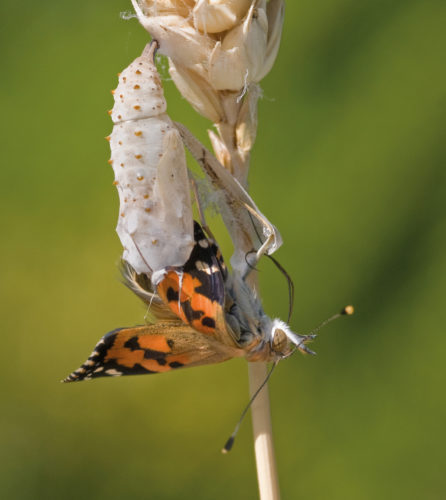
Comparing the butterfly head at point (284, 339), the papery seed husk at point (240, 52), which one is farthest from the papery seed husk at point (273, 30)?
the butterfly head at point (284, 339)

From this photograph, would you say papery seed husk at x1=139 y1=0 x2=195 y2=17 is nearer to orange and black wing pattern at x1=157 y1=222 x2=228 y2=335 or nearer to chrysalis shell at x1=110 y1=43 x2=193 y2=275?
chrysalis shell at x1=110 y1=43 x2=193 y2=275

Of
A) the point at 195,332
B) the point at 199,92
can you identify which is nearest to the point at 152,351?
the point at 195,332

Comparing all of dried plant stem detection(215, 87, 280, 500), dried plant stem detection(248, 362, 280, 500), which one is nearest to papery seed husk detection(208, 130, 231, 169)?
dried plant stem detection(215, 87, 280, 500)

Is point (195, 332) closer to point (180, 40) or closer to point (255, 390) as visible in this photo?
point (255, 390)

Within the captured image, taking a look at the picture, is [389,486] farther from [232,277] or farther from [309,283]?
[232,277]

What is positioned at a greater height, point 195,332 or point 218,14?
point 218,14

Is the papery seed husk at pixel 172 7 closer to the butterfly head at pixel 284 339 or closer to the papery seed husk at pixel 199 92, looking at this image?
the papery seed husk at pixel 199 92
